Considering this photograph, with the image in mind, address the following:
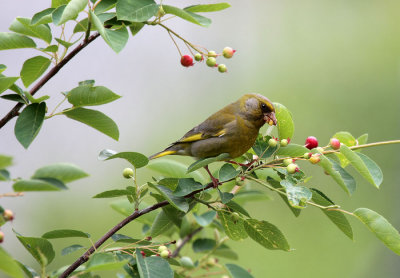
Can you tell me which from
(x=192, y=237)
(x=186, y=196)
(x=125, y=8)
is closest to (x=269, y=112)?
(x=192, y=237)

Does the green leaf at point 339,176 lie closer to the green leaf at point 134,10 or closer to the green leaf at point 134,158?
the green leaf at point 134,158

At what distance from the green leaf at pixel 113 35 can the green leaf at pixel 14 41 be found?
420mm

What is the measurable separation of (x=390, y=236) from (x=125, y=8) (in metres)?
1.35

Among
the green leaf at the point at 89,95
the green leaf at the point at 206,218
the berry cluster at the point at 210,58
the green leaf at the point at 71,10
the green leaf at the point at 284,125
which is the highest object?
the green leaf at the point at 71,10

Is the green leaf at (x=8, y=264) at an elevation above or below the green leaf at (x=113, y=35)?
below

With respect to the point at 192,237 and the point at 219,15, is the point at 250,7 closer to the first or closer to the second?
the point at 219,15

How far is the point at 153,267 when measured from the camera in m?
1.96

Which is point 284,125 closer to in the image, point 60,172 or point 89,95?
point 89,95

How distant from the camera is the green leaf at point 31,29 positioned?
6.96 ft

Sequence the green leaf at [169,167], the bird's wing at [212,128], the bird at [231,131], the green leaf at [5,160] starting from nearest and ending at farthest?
the green leaf at [5,160]
the green leaf at [169,167]
the bird at [231,131]
the bird's wing at [212,128]

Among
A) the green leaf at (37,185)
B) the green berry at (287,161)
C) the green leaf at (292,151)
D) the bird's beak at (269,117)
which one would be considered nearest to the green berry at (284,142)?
the green leaf at (292,151)

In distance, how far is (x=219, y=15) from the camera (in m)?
13.9

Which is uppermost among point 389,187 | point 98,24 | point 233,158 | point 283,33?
point 98,24

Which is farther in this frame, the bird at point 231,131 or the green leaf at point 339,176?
the bird at point 231,131
